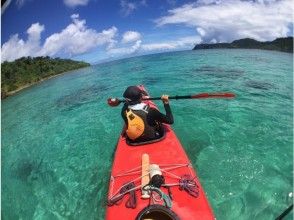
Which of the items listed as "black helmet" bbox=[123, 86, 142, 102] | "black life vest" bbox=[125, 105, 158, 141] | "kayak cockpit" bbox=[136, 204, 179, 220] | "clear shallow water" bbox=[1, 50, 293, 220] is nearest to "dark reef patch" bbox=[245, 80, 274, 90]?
"clear shallow water" bbox=[1, 50, 293, 220]

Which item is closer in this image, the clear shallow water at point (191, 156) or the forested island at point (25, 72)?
the clear shallow water at point (191, 156)

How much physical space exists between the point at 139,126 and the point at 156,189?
1.71 meters

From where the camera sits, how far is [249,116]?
34.0ft

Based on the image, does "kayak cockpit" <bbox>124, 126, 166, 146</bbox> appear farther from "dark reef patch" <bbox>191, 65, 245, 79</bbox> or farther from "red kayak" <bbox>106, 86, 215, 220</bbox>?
"dark reef patch" <bbox>191, 65, 245, 79</bbox>

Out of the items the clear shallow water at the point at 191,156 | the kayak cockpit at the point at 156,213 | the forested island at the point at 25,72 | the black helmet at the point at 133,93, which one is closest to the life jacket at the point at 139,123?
the black helmet at the point at 133,93

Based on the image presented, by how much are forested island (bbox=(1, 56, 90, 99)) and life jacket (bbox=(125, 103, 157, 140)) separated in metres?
26.9

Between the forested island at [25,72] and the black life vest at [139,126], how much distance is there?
88.3 feet

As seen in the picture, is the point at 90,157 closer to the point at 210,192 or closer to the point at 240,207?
the point at 210,192

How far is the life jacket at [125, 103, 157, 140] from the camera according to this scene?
5.79 metres

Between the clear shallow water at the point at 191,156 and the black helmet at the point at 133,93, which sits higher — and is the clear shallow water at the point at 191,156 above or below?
below

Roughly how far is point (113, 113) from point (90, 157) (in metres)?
4.15

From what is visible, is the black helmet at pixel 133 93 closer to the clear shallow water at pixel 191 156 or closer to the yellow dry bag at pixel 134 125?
the yellow dry bag at pixel 134 125

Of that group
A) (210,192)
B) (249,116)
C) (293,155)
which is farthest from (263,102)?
(210,192)

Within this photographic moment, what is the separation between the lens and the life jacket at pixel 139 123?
579cm
